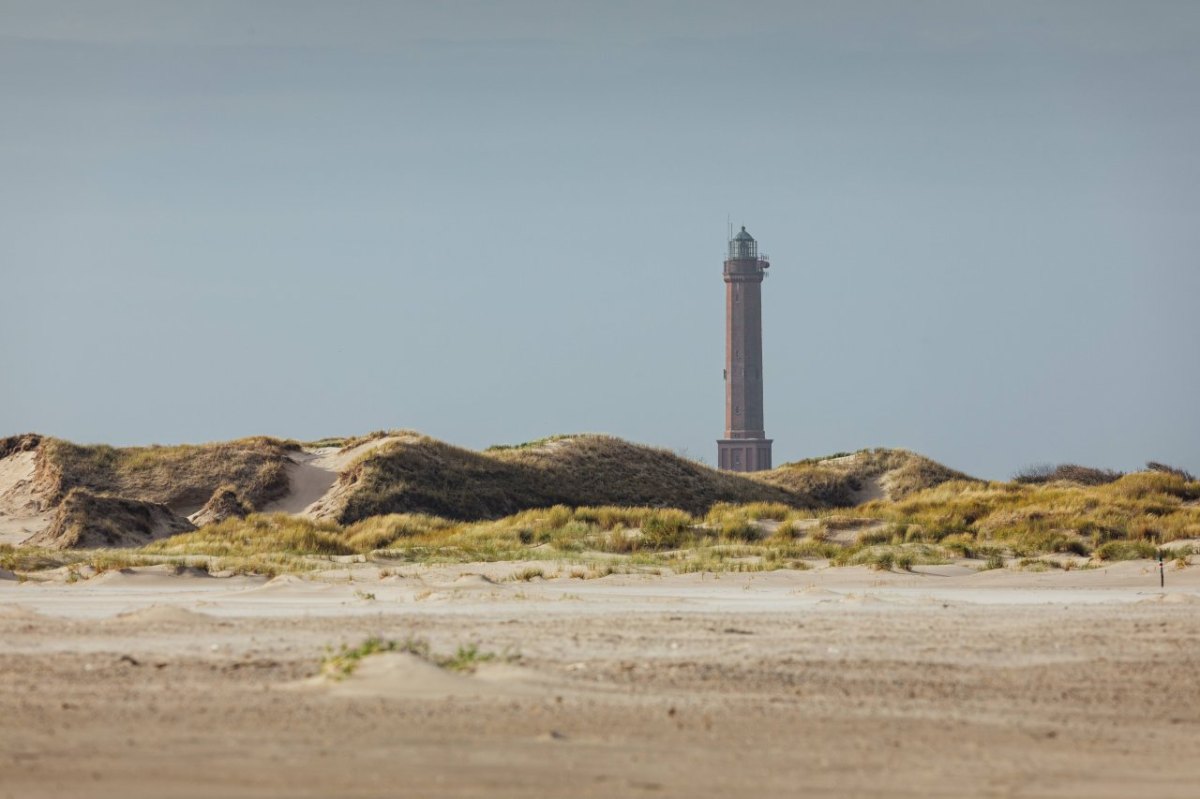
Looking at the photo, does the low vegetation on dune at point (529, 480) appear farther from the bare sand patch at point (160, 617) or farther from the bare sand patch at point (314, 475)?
the bare sand patch at point (160, 617)

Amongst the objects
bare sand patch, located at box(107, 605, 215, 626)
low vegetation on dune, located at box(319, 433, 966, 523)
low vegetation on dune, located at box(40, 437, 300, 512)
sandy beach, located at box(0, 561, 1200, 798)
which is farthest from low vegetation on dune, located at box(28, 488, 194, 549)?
bare sand patch, located at box(107, 605, 215, 626)

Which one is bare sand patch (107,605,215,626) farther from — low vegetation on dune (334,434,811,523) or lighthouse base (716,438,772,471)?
lighthouse base (716,438,772,471)

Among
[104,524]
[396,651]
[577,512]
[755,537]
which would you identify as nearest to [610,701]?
[396,651]

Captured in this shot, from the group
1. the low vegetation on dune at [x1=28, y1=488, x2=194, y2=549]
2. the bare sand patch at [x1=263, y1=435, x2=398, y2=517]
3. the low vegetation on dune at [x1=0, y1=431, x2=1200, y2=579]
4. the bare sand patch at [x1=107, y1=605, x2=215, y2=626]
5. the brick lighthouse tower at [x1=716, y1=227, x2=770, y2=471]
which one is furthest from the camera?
the brick lighthouse tower at [x1=716, y1=227, x2=770, y2=471]

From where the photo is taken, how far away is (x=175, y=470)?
142 ft

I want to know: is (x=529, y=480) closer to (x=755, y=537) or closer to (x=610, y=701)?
(x=755, y=537)

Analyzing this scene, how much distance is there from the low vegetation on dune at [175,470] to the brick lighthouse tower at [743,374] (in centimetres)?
6634

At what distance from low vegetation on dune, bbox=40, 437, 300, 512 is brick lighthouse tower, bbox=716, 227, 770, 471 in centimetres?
6634

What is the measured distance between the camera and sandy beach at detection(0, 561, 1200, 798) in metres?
6.92

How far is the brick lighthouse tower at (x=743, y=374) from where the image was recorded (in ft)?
359

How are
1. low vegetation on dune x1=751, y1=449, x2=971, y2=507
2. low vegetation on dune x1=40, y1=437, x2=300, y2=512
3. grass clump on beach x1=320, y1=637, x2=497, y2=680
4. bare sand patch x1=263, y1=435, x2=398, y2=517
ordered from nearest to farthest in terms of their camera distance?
grass clump on beach x1=320, y1=637, x2=497, y2=680 < bare sand patch x1=263, y1=435, x2=398, y2=517 < low vegetation on dune x1=40, y1=437, x2=300, y2=512 < low vegetation on dune x1=751, y1=449, x2=971, y2=507

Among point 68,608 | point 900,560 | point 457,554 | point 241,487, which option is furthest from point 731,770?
point 241,487

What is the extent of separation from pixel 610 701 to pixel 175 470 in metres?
36.4

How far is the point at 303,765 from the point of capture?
6.96m
